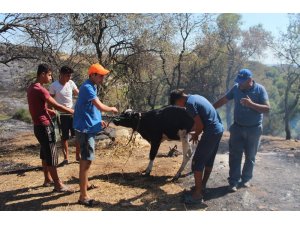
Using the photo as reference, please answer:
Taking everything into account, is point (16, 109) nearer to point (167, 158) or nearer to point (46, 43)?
point (46, 43)

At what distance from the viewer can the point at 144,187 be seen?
20.7 feet

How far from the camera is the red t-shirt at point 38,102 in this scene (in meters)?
5.48

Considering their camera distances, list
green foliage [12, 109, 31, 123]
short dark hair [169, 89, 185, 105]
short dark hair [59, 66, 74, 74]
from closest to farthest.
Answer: short dark hair [169, 89, 185, 105] → short dark hair [59, 66, 74, 74] → green foliage [12, 109, 31, 123]

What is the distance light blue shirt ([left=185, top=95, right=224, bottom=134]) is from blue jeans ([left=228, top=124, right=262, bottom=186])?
2.61ft

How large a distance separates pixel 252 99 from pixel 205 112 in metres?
1.05

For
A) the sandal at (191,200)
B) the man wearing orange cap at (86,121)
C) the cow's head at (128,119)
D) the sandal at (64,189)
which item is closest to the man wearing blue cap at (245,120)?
the sandal at (191,200)

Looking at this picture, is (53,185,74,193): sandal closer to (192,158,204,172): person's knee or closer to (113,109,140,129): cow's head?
Result: (113,109,140,129): cow's head

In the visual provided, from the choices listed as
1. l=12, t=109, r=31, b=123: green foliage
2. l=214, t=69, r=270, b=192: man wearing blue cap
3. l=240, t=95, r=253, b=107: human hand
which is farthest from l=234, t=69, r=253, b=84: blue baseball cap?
l=12, t=109, r=31, b=123: green foliage

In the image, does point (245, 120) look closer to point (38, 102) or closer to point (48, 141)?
point (48, 141)

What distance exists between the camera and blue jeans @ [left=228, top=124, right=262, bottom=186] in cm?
610

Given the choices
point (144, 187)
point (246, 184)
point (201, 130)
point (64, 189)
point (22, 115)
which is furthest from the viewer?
point (22, 115)

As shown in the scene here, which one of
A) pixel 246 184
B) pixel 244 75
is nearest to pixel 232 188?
pixel 246 184

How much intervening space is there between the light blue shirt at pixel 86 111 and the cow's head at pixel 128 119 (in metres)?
1.77

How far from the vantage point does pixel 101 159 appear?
8570 millimetres
